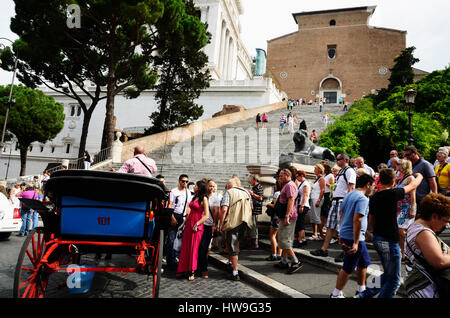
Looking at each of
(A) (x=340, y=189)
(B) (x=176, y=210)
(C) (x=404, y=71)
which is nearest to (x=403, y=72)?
(C) (x=404, y=71)

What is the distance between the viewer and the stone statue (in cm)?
964

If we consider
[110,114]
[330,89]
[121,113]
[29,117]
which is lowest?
[110,114]

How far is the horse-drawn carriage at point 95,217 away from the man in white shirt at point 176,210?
7.09 ft

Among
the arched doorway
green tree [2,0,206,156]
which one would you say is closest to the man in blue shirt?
green tree [2,0,206,156]

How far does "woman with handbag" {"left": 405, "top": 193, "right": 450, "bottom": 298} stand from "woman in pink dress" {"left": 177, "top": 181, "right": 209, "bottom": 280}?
3.13m

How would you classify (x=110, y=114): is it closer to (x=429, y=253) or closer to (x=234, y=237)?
(x=234, y=237)

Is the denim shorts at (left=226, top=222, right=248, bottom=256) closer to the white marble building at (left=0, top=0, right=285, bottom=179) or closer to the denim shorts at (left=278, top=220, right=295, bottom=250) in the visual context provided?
the denim shorts at (left=278, top=220, right=295, bottom=250)

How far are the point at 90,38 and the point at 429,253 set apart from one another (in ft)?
71.0

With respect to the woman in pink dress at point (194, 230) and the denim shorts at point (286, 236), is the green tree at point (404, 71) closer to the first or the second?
the denim shorts at point (286, 236)

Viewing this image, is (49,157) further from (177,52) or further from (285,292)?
(285,292)

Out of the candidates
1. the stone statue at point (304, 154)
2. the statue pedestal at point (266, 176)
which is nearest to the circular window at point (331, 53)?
the stone statue at point (304, 154)

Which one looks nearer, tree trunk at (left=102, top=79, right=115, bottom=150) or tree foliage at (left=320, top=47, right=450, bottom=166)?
tree foliage at (left=320, top=47, right=450, bottom=166)

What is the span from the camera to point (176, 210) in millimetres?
5785
